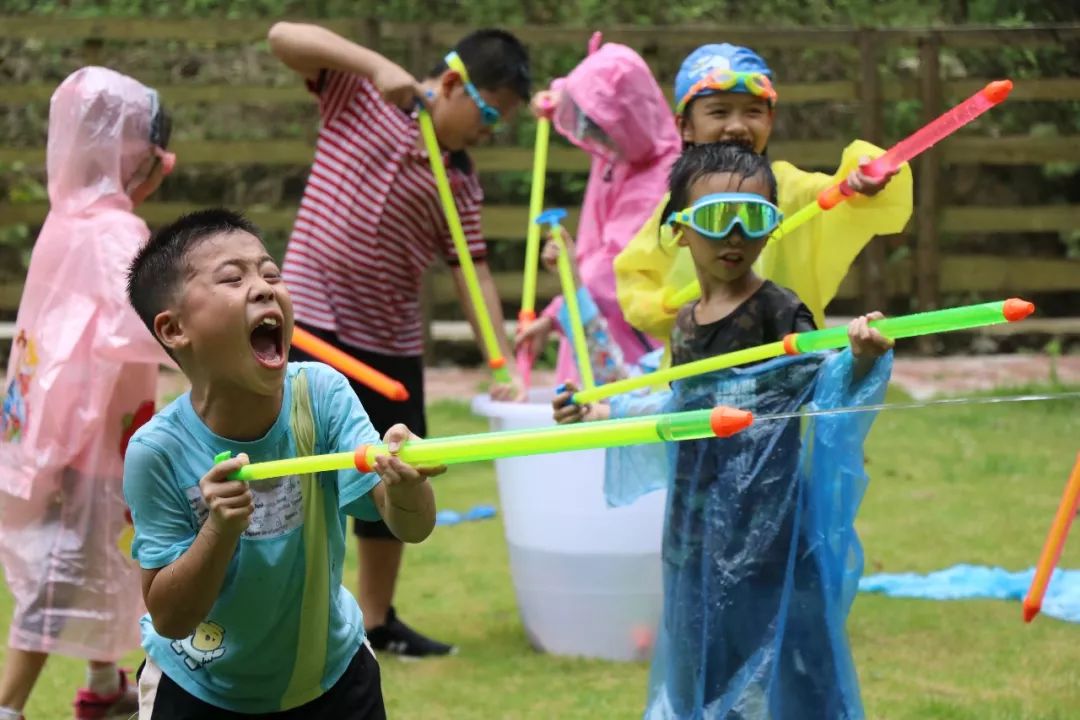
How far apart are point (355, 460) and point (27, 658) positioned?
1564 mm

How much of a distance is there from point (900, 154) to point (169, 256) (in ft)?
3.94

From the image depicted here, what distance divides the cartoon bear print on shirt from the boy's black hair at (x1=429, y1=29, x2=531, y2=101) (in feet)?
6.23

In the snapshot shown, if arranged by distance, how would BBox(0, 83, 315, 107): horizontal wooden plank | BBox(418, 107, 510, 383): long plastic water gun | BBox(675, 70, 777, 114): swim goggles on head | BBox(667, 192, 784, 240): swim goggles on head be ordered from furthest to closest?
BBox(0, 83, 315, 107): horizontal wooden plank < BBox(418, 107, 510, 383): long plastic water gun < BBox(675, 70, 777, 114): swim goggles on head < BBox(667, 192, 784, 240): swim goggles on head

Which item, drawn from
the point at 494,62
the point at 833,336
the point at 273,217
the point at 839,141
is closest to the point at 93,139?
the point at 494,62

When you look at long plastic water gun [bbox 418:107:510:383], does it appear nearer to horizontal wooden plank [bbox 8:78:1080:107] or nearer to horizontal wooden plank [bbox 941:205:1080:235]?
horizontal wooden plank [bbox 8:78:1080:107]

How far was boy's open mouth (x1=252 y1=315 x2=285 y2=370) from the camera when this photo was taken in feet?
6.89

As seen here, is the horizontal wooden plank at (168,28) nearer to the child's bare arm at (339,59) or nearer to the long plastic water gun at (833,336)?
the child's bare arm at (339,59)

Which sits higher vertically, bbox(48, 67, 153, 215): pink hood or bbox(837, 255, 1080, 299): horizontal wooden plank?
Result: bbox(48, 67, 153, 215): pink hood

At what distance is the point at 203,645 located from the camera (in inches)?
86.0

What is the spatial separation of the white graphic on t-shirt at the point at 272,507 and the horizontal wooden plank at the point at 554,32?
6.42 m

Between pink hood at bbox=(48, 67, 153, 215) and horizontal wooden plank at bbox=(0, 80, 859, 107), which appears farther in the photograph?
horizontal wooden plank at bbox=(0, 80, 859, 107)

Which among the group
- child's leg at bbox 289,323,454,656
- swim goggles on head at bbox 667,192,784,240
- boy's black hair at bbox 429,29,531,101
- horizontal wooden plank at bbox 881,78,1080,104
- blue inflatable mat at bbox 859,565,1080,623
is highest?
boy's black hair at bbox 429,29,531,101

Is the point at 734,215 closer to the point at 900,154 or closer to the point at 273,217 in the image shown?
the point at 900,154

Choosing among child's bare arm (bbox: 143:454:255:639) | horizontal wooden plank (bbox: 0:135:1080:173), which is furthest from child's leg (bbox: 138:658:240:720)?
horizontal wooden plank (bbox: 0:135:1080:173)
